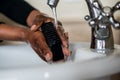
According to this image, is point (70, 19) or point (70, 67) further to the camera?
point (70, 19)

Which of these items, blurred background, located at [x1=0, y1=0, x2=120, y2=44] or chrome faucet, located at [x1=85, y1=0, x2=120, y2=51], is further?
blurred background, located at [x1=0, y1=0, x2=120, y2=44]

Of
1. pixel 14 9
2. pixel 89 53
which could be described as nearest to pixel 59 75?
pixel 89 53

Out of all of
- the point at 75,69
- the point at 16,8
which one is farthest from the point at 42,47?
the point at 16,8

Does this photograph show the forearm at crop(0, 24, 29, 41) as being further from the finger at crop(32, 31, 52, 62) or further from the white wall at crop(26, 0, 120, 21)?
the white wall at crop(26, 0, 120, 21)

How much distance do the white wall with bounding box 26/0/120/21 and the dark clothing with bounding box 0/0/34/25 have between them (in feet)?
0.19

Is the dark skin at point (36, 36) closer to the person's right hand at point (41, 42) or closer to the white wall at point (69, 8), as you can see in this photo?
the person's right hand at point (41, 42)

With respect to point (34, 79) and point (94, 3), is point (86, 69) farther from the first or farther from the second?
point (94, 3)

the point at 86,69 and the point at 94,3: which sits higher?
the point at 94,3

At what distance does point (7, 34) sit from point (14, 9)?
0.13 m

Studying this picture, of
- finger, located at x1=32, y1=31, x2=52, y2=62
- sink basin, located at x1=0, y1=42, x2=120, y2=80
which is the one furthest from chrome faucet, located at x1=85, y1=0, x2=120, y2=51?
finger, located at x1=32, y1=31, x2=52, y2=62

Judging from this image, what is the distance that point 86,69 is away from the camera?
0.48 metres

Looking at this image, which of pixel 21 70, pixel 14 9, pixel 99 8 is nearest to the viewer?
pixel 21 70

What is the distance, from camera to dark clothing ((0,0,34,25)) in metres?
0.78

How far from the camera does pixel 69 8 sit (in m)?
0.84
